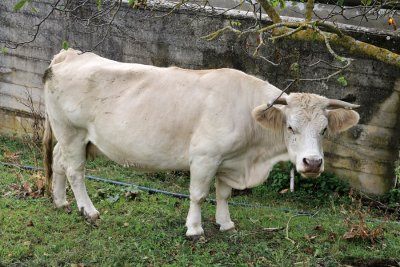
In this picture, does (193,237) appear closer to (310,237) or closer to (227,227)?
(227,227)

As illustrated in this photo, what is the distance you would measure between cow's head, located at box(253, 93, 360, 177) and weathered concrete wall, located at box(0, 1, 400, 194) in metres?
1.87

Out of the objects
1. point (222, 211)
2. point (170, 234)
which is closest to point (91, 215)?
point (170, 234)

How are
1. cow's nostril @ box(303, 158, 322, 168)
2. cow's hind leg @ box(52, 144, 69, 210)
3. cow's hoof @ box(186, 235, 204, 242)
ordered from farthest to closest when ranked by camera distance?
cow's hind leg @ box(52, 144, 69, 210)
cow's hoof @ box(186, 235, 204, 242)
cow's nostril @ box(303, 158, 322, 168)

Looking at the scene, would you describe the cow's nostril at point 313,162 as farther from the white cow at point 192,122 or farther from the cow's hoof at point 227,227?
the cow's hoof at point 227,227

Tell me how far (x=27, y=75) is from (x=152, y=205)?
12.6 ft

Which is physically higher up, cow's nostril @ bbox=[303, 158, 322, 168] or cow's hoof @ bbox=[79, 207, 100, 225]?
cow's nostril @ bbox=[303, 158, 322, 168]

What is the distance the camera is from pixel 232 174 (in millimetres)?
5812

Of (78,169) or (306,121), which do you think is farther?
(78,169)

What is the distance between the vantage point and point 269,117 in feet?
17.8

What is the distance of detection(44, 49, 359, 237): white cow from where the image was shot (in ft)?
17.7

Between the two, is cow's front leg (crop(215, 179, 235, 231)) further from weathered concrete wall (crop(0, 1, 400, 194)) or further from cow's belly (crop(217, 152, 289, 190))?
weathered concrete wall (crop(0, 1, 400, 194))

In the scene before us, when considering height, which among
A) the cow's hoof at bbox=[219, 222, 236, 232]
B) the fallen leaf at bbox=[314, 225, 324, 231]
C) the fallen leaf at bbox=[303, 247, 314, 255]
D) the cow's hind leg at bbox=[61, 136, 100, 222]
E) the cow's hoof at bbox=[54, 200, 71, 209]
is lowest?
the cow's hoof at bbox=[54, 200, 71, 209]

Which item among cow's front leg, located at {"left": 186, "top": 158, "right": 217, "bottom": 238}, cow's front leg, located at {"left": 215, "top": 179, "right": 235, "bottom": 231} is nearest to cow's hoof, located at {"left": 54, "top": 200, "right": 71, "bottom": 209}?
cow's front leg, located at {"left": 186, "top": 158, "right": 217, "bottom": 238}

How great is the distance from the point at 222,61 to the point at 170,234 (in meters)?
3.10
